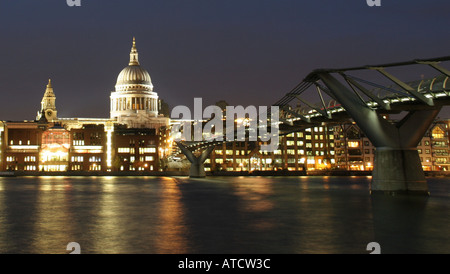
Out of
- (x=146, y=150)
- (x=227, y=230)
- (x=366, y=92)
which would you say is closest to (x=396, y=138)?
(x=366, y=92)

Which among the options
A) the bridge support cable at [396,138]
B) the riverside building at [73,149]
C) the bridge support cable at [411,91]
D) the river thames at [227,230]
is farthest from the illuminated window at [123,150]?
the bridge support cable at [411,91]

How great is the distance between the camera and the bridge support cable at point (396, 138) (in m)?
40.0

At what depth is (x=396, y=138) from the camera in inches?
1580

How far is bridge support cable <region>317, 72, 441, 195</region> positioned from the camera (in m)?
40.0

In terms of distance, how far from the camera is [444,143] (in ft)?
496

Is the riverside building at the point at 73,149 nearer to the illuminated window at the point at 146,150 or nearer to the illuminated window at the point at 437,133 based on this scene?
the illuminated window at the point at 146,150

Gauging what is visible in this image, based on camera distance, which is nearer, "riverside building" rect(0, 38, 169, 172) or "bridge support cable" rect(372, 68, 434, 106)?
"bridge support cable" rect(372, 68, 434, 106)

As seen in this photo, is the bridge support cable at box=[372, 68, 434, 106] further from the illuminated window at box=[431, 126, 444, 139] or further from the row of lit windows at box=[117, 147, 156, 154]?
the illuminated window at box=[431, 126, 444, 139]

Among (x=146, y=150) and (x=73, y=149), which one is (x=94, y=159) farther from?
(x=146, y=150)

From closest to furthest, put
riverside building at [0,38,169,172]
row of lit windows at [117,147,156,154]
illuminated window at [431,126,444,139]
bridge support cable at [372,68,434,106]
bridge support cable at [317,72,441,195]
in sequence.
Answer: bridge support cable at [372,68,434,106] < bridge support cable at [317,72,441,195] < riverside building at [0,38,169,172] < row of lit windows at [117,147,156,154] < illuminated window at [431,126,444,139]

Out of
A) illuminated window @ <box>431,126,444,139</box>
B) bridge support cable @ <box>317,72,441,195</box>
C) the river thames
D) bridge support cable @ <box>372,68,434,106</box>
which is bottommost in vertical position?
the river thames

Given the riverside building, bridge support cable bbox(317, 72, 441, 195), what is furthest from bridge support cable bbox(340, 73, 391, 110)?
the riverside building
